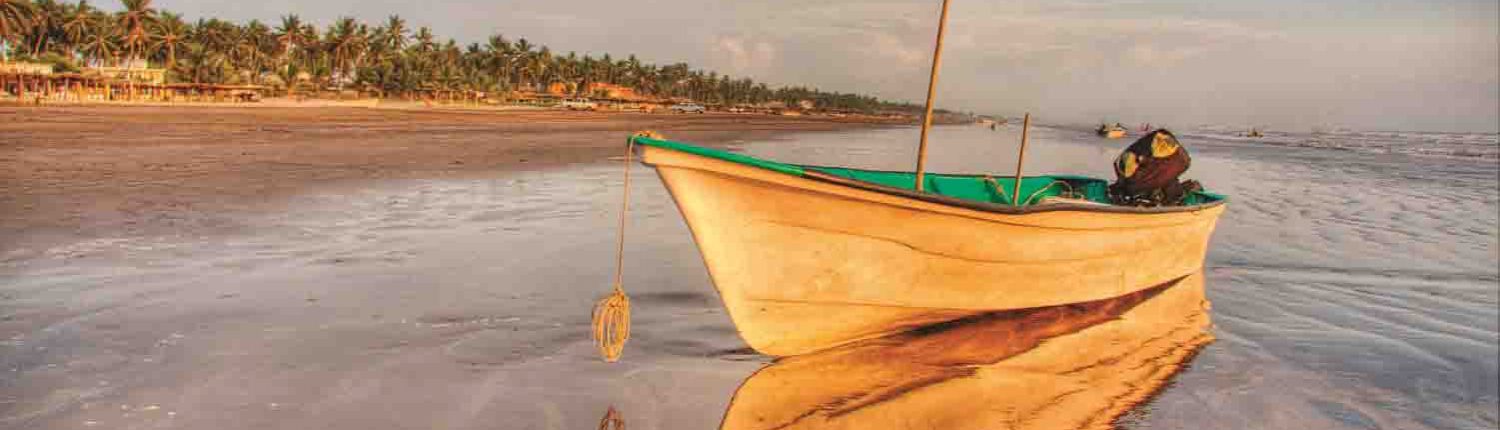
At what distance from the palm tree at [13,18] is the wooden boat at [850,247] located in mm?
55054

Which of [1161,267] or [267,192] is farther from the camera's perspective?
[267,192]

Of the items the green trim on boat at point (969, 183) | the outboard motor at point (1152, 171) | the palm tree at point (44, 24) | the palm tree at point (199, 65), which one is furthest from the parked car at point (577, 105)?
the outboard motor at point (1152, 171)

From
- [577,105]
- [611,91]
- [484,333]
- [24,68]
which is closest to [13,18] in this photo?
[24,68]

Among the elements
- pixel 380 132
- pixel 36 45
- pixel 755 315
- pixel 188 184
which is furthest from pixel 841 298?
pixel 36 45

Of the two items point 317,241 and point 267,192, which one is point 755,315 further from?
point 267,192

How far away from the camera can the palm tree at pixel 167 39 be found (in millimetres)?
57312

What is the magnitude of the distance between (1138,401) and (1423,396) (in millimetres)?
1949

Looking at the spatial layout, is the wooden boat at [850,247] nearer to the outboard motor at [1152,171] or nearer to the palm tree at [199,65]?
the outboard motor at [1152,171]

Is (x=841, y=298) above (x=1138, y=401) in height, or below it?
above

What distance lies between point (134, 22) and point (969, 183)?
2507 inches

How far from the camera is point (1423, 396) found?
5.41 meters

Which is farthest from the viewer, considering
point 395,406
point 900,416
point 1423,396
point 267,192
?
point 267,192

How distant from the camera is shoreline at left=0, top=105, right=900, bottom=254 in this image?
8891 millimetres

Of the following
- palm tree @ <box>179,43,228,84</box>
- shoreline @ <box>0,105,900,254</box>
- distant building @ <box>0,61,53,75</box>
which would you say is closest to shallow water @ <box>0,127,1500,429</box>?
shoreline @ <box>0,105,900,254</box>
